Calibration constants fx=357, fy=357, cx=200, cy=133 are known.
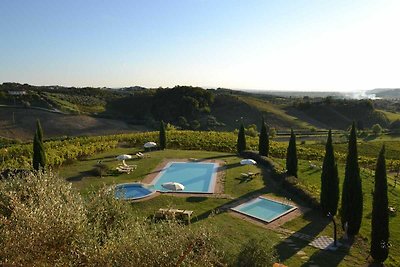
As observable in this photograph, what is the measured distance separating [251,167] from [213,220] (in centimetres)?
1182

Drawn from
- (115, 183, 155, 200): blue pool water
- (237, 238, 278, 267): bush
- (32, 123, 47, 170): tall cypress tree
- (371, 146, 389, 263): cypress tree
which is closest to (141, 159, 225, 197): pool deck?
(115, 183, 155, 200): blue pool water

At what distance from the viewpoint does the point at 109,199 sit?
1175 cm

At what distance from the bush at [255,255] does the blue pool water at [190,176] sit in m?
11.5

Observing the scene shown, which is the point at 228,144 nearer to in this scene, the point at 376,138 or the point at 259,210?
the point at 259,210

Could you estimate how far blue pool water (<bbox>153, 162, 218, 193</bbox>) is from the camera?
23.3m

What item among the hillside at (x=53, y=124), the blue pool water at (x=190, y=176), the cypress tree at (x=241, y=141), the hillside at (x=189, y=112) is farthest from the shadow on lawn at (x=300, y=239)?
the hillside at (x=189, y=112)

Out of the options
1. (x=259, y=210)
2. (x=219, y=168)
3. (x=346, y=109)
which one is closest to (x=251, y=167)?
(x=219, y=168)

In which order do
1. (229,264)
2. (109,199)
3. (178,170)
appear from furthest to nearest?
(178,170)
(109,199)
(229,264)

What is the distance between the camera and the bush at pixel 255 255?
10.5 meters

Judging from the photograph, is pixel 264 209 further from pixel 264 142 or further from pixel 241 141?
pixel 241 141

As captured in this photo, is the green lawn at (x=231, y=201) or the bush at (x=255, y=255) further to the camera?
the green lawn at (x=231, y=201)

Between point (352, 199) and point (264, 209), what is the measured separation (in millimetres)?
4841

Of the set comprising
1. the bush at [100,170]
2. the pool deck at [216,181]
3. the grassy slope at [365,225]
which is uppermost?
the bush at [100,170]

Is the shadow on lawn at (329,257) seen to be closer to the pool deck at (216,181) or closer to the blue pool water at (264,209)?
the blue pool water at (264,209)
